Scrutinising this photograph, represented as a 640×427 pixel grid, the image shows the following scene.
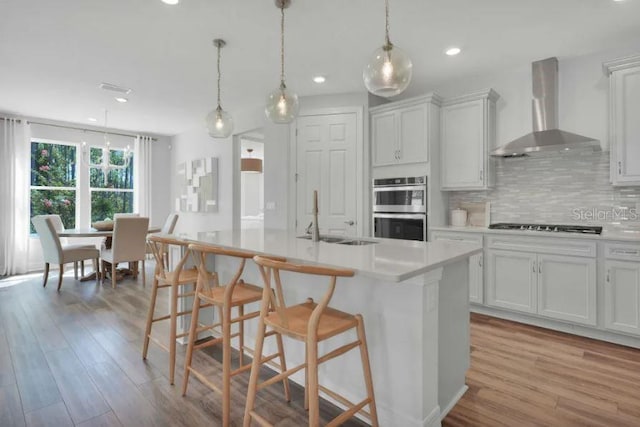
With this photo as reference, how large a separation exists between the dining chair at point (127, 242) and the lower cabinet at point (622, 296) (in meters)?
5.17

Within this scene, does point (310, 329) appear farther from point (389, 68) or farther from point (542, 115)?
point (542, 115)

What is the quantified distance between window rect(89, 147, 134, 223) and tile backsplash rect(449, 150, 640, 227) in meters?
6.12

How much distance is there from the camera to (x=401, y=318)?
1.68 meters

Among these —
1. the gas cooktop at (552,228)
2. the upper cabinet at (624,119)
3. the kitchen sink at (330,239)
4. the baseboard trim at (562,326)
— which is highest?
the upper cabinet at (624,119)

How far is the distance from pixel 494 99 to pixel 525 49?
2.03ft

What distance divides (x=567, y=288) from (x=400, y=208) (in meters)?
1.75

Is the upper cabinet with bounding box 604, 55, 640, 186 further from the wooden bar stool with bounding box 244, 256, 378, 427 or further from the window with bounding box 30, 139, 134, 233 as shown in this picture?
the window with bounding box 30, 139, 134, 233

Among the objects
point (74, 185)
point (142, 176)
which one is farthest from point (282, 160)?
point (74, 185)

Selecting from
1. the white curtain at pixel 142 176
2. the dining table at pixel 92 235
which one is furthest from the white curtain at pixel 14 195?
the white curtain at pixel 142 176

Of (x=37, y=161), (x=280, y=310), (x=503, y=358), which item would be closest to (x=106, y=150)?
(x=37, y=161)

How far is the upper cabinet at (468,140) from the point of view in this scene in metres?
3.70

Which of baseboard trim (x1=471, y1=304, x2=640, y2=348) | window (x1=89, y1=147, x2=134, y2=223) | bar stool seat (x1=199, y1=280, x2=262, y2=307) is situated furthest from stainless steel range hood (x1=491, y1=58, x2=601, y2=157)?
window (x1=89, y1=147, x2=134, y2=223)

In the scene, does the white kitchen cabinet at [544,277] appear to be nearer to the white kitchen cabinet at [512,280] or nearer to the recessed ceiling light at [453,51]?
the white kitchen cabinet at [512,280]

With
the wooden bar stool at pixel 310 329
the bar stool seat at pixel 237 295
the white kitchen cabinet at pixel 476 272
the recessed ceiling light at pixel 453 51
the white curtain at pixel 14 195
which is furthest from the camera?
the white curtain at pixel 14 195
